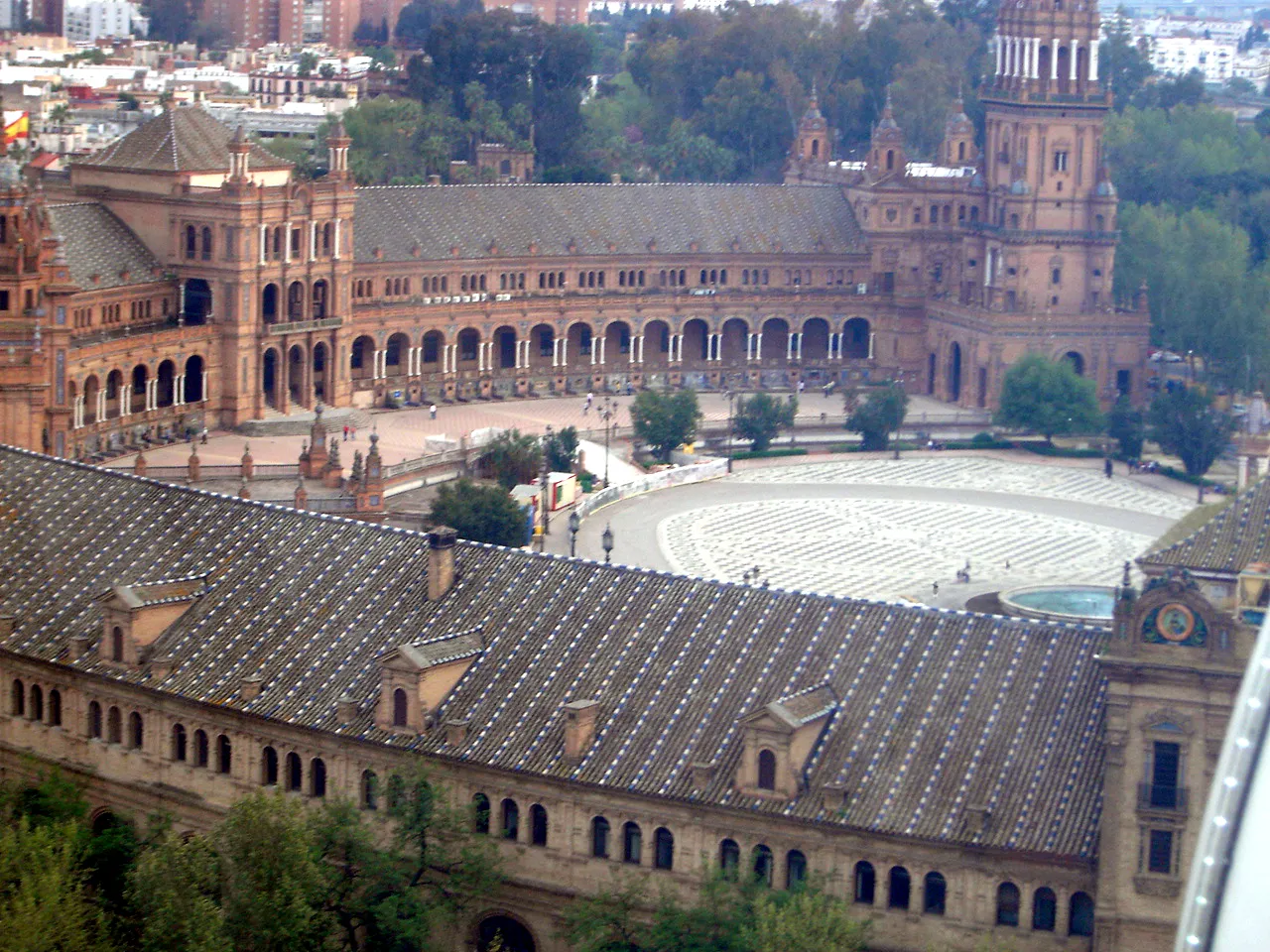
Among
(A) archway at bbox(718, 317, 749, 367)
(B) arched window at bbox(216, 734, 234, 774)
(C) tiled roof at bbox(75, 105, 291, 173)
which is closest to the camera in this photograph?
(B) arched window at bbox(216, 734, 234, 774)

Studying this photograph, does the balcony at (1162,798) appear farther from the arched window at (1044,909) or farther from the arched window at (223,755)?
the arched window at (223,755)

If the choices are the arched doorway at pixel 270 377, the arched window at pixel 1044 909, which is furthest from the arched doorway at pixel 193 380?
the arched window at pixel 1044 909

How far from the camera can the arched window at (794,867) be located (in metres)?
66.4

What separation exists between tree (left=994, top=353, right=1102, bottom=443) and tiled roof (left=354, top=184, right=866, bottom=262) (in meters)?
25.5

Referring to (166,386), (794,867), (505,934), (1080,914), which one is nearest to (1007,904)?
(1080,914)

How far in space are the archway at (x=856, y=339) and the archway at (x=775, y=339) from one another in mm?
3944

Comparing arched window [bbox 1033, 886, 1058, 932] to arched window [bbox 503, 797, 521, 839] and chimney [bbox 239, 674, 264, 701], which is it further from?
chimney [bbox 239, 674, 264, 701]

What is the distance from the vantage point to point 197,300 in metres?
153

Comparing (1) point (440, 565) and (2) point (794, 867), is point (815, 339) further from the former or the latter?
(2) point (794, 867)

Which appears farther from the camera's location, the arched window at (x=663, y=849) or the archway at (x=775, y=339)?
the archway at (x=775, y=339)

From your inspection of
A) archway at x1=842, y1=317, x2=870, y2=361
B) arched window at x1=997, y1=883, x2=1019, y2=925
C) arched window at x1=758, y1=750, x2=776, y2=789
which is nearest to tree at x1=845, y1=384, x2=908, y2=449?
archway at x1=842, y1=317, x2=870, y2=361

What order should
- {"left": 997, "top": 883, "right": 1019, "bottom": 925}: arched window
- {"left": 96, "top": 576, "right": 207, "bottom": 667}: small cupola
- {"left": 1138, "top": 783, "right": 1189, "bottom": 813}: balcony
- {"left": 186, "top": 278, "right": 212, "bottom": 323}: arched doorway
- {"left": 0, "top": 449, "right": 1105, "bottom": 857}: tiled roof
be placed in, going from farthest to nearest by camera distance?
{"left": 186, "top": 278, "right": 212, "bottom": 323}: arched doorway, {"left": 96, "top": 576, "right": 207, "bottom": 667}: small cupola, {"left": 0, "top": 449, "right": 1105, "bottom": 857}: tiled roof, {"left": 997, "top": 883, "right": 1019, "bottom": 925}: arched window, {"left": 1138, "top": 783, "right": 1189, "bottom": 813}: balcony

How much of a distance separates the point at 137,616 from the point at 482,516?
3834 cm

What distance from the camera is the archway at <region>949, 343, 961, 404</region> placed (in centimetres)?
17288
